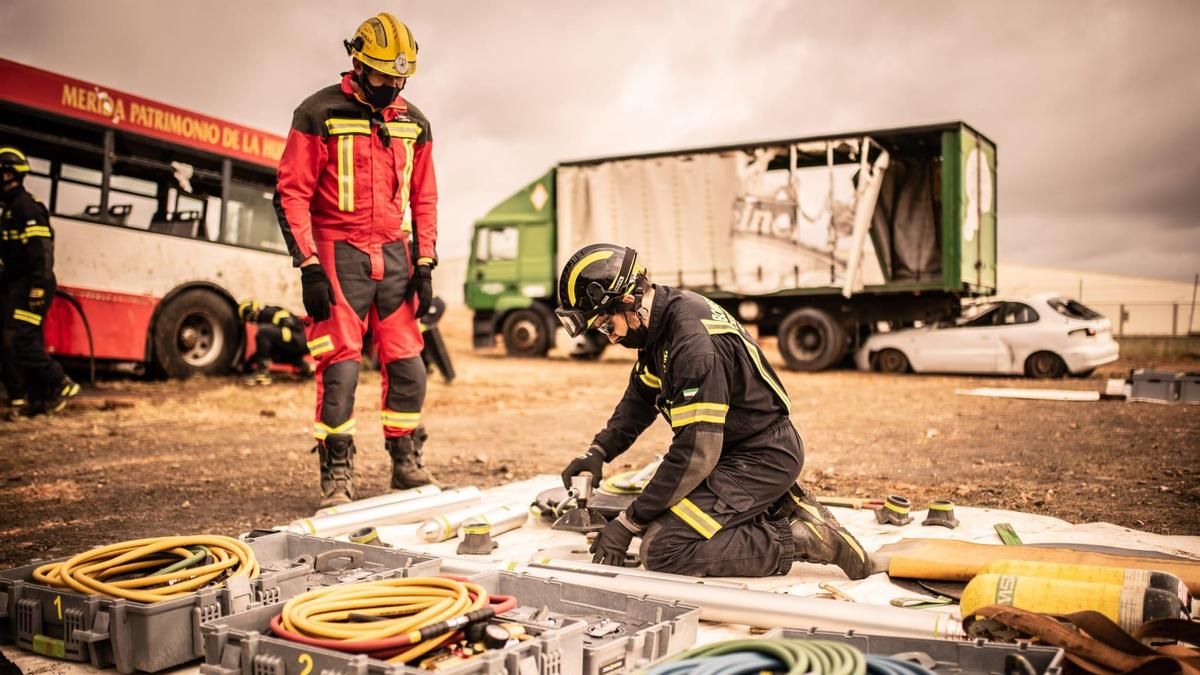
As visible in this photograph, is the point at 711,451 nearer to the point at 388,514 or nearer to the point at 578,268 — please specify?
the point at 578,268

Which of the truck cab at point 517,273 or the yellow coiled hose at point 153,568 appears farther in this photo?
the truck cab at point 517,273

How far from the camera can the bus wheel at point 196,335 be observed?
11906 millimetres

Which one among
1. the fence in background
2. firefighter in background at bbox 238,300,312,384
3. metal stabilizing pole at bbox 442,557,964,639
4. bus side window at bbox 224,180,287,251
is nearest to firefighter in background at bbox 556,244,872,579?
metal stabilizing pole at bbox 442,557,964,639

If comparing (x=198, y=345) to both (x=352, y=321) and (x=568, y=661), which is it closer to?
(x=352, y=321)

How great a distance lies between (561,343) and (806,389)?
9500 mm

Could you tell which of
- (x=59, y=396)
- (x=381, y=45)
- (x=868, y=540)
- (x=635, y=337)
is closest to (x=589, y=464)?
(x=635, y=337)

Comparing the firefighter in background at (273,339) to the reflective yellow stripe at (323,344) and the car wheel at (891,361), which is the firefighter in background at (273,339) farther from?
the car wheel at (891,361)

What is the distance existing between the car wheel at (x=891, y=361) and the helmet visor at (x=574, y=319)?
13.9m

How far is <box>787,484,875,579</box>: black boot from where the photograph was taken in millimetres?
3682

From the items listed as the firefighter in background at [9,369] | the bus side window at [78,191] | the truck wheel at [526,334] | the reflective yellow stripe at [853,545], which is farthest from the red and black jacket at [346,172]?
the truck wheel at [526,334]

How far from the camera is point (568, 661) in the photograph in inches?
99.0

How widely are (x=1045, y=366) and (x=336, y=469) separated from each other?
1334 centimetres

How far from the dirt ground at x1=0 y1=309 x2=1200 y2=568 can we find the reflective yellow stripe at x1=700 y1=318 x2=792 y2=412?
7.10 feet

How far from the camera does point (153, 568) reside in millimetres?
3314
